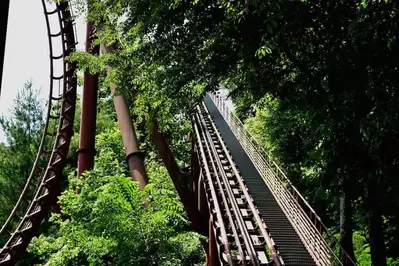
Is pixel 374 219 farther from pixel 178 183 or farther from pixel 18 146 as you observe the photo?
pixel 18 146

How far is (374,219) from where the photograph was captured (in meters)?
5.39

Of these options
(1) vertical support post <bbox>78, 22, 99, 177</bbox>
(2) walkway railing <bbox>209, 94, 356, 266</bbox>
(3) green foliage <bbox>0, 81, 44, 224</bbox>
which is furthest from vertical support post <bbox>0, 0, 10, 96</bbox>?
(3) green foliage <bbox>0, 81, 44, 224</bbox>

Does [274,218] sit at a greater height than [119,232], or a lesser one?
greater

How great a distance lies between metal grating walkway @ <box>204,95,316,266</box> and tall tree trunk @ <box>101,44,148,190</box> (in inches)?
116

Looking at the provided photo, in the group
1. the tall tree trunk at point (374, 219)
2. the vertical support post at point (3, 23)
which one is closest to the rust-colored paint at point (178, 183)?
the tall tree trunk at point (374, 219)

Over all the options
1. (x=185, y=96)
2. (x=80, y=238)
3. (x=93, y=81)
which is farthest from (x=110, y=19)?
(x=93, y=81)

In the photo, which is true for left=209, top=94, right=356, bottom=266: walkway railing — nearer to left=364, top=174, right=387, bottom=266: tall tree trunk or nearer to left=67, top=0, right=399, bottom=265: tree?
left=364, top=174, right=387, bottom=266: tall tree trunk

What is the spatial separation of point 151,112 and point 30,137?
1177 cm

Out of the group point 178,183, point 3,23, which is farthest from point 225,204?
point 3,23

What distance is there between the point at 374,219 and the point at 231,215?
3879mm

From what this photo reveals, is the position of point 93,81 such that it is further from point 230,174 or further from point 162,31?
point 162,31

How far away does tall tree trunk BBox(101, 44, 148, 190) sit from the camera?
10.7m

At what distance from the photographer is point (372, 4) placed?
3.69 m

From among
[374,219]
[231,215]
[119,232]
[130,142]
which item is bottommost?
[374,219]
